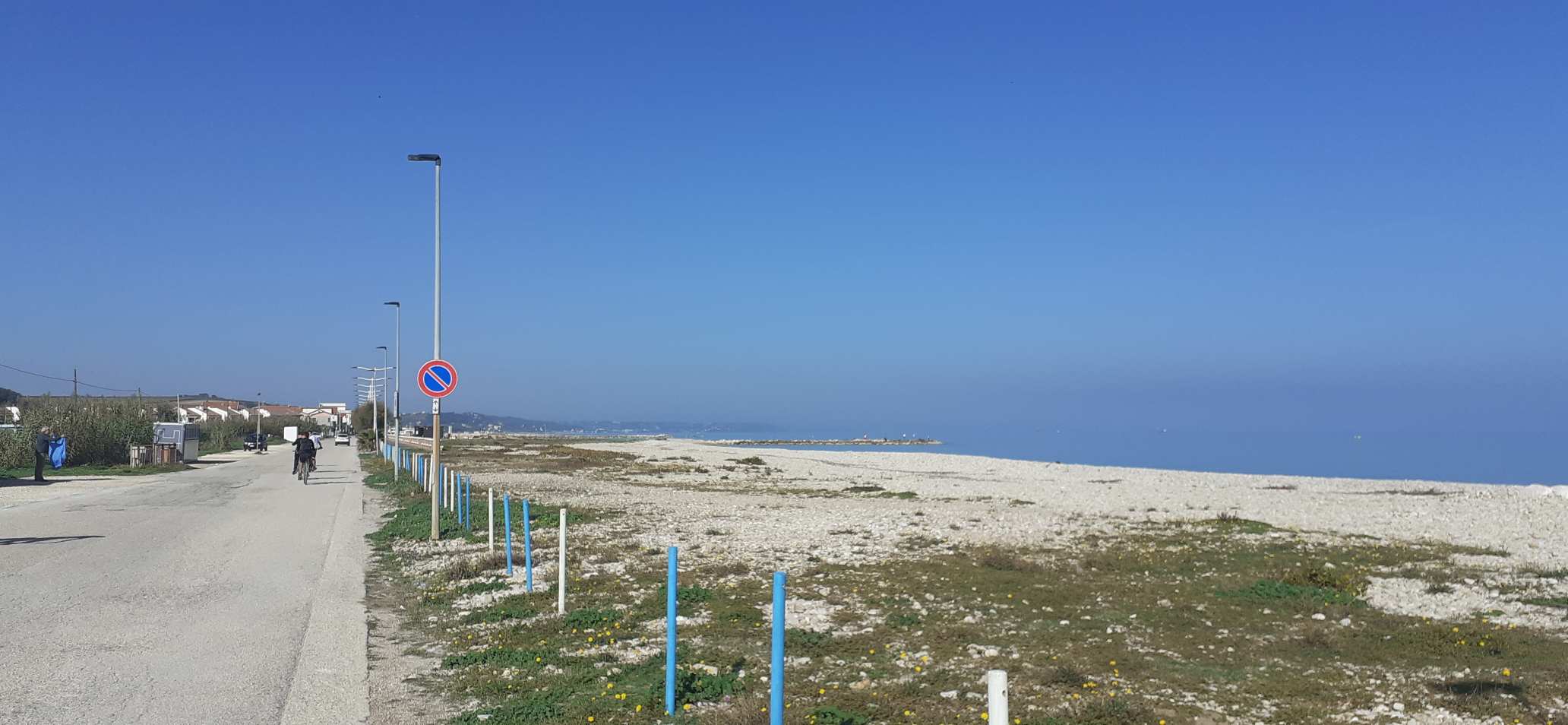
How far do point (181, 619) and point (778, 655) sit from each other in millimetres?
8162

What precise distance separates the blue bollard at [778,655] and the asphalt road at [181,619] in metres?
3.50

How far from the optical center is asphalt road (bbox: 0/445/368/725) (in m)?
7.84

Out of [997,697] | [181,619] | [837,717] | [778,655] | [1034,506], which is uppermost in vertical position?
[997,697]

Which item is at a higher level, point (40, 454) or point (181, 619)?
point (40, 454)

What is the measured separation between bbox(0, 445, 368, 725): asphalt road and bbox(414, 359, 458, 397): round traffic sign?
9.45 ft

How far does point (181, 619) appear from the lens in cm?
1111

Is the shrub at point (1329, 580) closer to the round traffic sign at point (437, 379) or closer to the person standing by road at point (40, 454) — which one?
the round traffic sign at point (437, 379)

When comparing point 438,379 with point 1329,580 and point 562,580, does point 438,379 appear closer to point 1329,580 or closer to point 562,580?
point 562,580

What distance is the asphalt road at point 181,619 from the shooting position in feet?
25.7

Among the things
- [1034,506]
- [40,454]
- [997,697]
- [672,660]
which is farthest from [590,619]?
[40,454]

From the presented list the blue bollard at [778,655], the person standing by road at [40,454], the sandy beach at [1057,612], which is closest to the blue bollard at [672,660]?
the sandy beach at [1057,612]

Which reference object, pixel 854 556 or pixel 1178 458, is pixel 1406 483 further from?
pixel 1178 458

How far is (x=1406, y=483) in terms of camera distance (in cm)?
4303

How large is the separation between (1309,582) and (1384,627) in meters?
2.72
